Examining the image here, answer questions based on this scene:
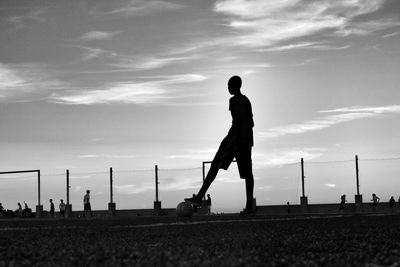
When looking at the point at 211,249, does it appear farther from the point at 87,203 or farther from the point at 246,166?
the point at 87,203

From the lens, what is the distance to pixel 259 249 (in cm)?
543

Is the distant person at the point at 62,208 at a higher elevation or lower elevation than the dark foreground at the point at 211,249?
higher

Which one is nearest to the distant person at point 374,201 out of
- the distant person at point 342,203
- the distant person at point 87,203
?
the distant person at point 342,203

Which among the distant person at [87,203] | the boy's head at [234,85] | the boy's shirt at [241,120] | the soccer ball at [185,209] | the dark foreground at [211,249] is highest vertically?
the boy's head at [234,85]

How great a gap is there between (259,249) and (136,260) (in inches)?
43.7

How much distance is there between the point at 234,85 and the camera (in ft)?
43.7

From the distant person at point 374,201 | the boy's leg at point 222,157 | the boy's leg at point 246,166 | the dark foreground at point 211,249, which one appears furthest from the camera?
the distant person at point 374,201

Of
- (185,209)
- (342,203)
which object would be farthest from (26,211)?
Result: (185,209)

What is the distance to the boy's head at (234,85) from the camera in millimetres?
13309

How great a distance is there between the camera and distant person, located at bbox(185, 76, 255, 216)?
12.9 metres

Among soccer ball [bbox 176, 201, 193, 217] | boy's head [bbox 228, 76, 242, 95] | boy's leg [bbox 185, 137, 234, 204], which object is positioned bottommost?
soccer ball [bbox 176, 201, 193, 217]

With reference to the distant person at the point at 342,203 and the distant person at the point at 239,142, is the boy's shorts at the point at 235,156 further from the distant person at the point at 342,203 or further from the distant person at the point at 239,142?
the distant person at the point at 342,203

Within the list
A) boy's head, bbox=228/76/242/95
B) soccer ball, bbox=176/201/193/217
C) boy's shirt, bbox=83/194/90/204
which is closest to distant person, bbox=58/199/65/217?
boy's shirt, bbox=83/194/90/204

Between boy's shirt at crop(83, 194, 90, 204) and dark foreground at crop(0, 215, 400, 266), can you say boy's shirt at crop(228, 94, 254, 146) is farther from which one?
boy's shirt at crop(83, 194, 90, 204)
